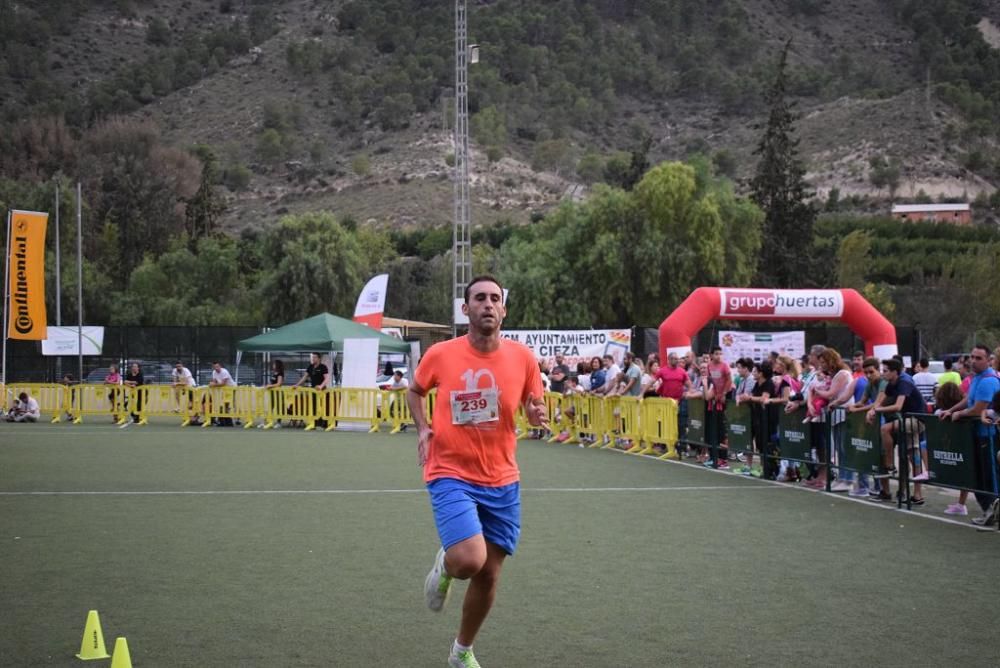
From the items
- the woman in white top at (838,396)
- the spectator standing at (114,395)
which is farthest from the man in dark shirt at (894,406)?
the spectator standing at (114,395)

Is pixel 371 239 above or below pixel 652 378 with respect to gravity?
above

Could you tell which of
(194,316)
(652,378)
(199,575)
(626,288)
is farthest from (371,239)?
(199,575)

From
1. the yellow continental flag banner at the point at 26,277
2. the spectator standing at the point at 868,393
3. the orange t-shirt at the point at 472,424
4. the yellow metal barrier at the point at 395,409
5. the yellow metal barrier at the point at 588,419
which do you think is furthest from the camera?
the yellow continental flag banner at the point at 26,277

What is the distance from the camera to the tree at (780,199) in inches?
3187

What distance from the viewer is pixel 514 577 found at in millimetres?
9922

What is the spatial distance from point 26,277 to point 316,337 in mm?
8365

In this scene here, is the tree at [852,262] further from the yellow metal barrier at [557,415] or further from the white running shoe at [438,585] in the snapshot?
the white running shoe at [438,585]

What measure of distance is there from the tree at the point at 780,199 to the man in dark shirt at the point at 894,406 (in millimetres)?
66682

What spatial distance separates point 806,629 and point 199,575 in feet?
14.8

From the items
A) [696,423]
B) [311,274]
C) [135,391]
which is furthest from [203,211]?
[696,423]

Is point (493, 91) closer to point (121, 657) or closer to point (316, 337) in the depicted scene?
point (316, 337)

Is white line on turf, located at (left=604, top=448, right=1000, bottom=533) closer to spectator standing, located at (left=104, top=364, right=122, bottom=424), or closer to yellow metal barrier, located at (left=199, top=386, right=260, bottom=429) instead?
yellow metal barrier, located at (left=199, top=386, right=260, bottom=429)

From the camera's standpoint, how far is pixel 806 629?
7.98 meters

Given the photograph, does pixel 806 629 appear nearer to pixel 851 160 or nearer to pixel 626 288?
pixel 626 288
